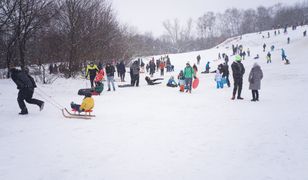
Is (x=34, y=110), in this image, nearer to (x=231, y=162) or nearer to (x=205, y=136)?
(x=205, y=136)

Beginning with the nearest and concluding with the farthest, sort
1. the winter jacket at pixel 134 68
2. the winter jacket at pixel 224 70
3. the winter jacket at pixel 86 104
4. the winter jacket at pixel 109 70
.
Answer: the winter jacket at pixel 86 104
the winter jacket at pixel 109 70
the winter jacket at pixel 224 70
the winter jacket at pixel 134 68

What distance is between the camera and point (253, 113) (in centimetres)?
866

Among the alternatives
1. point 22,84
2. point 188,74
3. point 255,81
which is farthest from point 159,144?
point 188,74

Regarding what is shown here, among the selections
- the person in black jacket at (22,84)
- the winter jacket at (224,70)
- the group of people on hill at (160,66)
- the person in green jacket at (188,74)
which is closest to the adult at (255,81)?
the person in green jacket at (188,74)

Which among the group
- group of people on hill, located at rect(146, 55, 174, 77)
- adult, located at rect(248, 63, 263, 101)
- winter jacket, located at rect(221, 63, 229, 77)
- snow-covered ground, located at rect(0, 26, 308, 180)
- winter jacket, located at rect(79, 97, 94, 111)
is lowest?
snow-covered ground, located at rect(0, 26, 308, 180)

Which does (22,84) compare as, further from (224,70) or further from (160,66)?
(160,66)

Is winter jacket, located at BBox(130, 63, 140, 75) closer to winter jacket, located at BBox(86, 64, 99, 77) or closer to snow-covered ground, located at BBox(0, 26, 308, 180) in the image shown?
winter jacket, located at BBox(86, 64, 99, 77)

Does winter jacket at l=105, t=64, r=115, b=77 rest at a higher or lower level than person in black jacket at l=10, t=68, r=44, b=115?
higher

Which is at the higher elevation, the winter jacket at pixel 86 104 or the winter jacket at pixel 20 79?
the winter jacket at pixel 20 79

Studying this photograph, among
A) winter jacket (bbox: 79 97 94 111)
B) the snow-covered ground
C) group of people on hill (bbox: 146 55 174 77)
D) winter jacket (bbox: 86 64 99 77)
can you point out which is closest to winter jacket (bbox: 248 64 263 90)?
the snow-covered ground

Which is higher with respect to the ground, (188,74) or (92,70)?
(92,70)

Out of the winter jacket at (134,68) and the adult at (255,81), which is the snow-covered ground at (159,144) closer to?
the adult at (255,81)

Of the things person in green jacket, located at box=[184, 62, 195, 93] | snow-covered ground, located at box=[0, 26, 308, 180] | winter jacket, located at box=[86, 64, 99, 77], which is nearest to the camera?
snow-covered ground, located at box=[0, 26, 308, 180]

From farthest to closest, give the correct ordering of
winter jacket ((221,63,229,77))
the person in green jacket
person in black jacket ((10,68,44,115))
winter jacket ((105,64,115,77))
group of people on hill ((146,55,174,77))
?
group of people on hill ((146,55,174,77)) → winter jacket ((221,63,229,77)) → winter jacket ((105,64,115,77)) → the person in green jacket → person in black jacket ((10,68,44,115))
